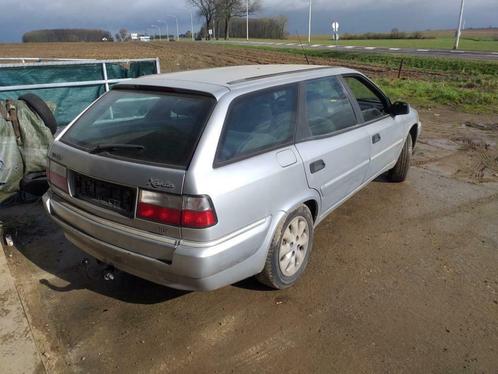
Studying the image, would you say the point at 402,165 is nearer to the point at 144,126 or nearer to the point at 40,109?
the point at 144,126

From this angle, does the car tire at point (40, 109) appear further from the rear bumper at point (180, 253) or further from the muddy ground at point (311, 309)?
the rear bumper at point (180, 253)

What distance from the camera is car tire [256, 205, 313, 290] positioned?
Result: 2.87 m

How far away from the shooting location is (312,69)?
3719 millimetres

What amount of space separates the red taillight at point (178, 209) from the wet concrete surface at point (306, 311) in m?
0.86

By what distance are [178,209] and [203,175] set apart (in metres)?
0.24

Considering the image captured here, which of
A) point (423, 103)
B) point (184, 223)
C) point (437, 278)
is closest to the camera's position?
point (184, 223)

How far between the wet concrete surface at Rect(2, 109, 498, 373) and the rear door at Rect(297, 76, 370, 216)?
2.06 feet

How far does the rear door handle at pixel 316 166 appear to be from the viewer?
3.08 meters

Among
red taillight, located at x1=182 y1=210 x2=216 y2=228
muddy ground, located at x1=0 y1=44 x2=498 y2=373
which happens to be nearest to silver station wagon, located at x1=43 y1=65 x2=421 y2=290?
red taillight, located at x1=182 y1=210 x2=216 y2=228

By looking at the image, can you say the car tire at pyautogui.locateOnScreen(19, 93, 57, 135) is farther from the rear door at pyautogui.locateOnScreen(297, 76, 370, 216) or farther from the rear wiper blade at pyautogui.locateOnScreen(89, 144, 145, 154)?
the rear door at pyautogui.locateOnScreen(297, 76, 370, 216)

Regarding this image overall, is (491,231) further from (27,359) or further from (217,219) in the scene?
(27,359)

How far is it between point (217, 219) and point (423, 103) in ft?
35.6

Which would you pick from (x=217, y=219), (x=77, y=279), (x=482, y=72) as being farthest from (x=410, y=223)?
(x=482, y=72)

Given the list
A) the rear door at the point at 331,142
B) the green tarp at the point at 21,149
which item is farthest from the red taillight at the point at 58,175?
the green tarp at the point at 21,149
